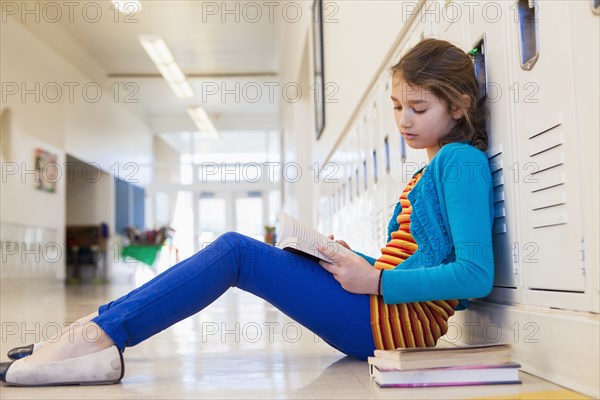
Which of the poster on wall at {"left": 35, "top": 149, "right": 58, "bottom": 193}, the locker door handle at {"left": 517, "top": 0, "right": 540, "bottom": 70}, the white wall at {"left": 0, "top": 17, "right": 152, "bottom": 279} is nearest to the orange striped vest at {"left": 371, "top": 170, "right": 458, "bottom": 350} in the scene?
the locker door handle at {"left": 517, "top": 0, "right": 540, "bottom": 70}

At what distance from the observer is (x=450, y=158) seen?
4.75 feet

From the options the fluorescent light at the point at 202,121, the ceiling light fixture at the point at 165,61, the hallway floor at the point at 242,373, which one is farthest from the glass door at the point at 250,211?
the hallway floor at the point at 242,373

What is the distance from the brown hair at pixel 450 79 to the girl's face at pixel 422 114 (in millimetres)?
13

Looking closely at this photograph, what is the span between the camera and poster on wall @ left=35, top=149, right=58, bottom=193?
29.5 ft

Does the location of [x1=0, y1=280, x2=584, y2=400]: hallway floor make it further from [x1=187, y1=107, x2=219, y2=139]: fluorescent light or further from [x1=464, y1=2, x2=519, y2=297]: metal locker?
[x1=187, y1=107, x2=219, y2=139]: fluorescent light

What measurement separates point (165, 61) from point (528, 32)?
28.1 ft

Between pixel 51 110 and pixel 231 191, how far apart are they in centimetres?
624

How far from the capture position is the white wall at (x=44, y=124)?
8172mm

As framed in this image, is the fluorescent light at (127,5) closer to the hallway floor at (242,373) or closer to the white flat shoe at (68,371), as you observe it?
the hallway floor at (242,373)

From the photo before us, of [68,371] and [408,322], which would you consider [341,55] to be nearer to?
[408,322]

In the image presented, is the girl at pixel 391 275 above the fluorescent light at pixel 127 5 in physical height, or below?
below

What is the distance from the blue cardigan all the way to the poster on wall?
8309 millimetres

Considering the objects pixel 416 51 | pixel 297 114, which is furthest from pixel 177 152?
pixel 416 51

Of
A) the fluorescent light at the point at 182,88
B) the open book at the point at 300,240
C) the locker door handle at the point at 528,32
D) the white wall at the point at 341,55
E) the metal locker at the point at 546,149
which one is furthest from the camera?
the fluorescent light at the point at 182,88
